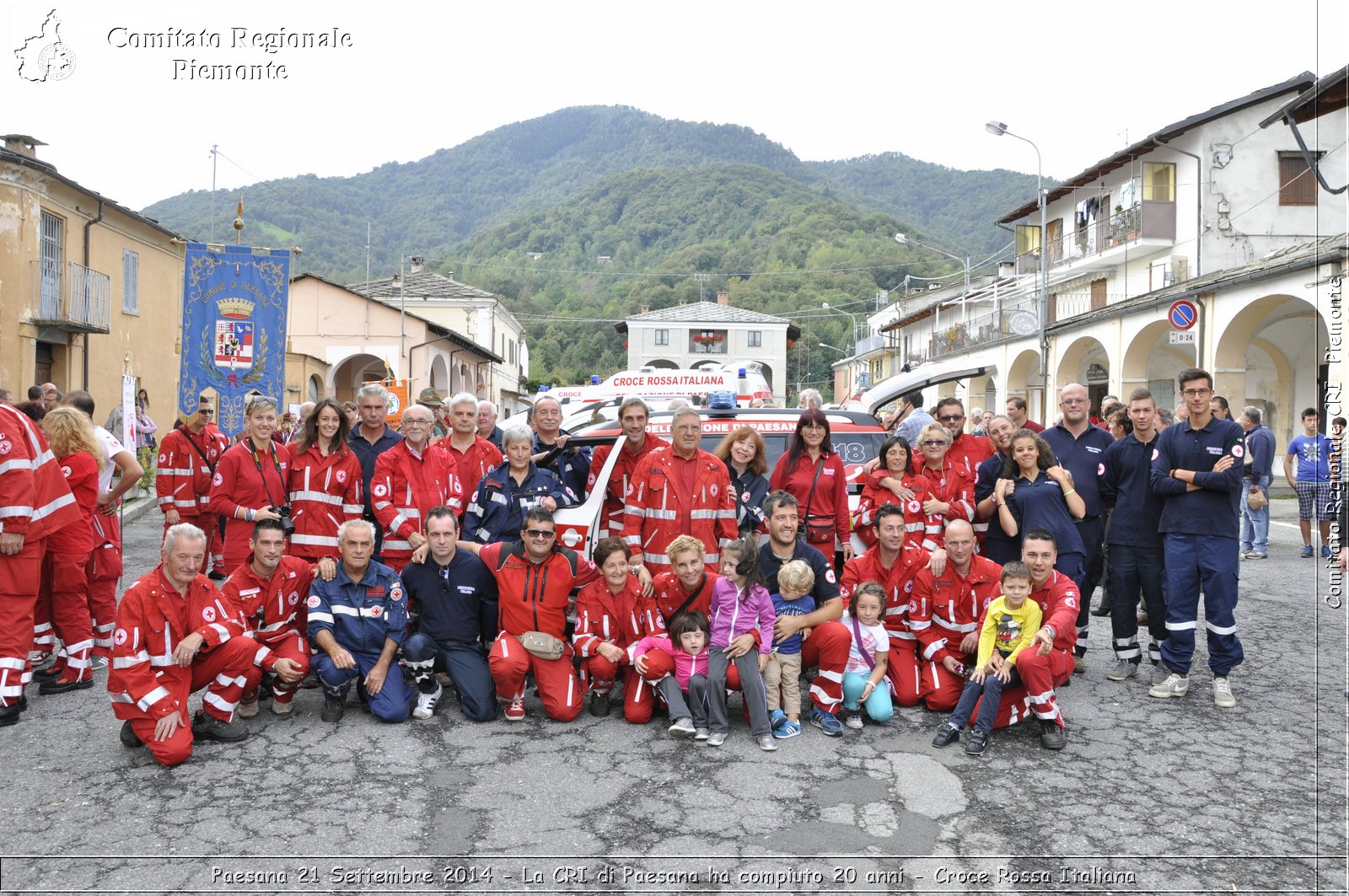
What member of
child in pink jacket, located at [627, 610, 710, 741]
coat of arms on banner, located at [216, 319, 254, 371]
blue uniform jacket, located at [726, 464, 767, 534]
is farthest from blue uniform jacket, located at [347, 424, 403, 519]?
coat of arms on banner, located at [216, 319, 254, 371]

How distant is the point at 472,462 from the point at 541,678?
1.82 m

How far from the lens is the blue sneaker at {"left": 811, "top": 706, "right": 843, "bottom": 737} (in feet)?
17.7

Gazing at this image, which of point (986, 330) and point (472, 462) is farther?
point (986, 330)

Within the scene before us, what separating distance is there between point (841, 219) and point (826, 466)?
6736cm

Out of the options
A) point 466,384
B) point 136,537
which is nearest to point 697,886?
point 136,537

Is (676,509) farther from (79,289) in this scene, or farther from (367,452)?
(79,289)

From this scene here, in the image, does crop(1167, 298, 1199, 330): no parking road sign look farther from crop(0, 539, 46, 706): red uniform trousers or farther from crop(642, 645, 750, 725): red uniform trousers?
crop(0, 539, 46, 706): red uniform trousers

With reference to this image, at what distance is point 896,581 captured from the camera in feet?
20.1

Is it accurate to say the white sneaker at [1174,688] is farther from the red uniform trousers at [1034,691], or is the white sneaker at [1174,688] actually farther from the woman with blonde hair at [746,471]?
the woman with blonde hair at [746,471]

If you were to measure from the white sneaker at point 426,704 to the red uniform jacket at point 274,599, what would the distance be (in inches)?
30.8

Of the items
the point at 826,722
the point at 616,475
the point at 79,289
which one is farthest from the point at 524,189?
the point at 826,722

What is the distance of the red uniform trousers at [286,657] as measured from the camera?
5477 millimetres

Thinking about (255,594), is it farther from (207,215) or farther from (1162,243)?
(207,215)

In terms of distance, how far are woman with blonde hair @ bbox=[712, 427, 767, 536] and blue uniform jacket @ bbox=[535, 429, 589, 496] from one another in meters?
1.05
